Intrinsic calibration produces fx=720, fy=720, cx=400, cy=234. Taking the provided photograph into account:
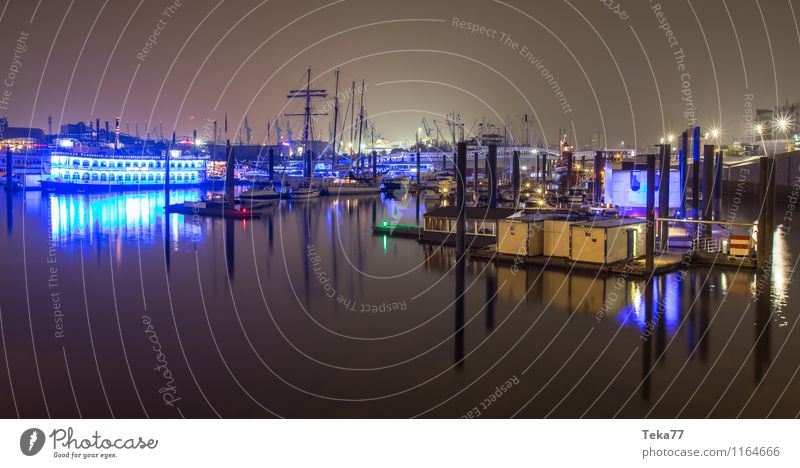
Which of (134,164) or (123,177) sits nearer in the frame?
(123,177)

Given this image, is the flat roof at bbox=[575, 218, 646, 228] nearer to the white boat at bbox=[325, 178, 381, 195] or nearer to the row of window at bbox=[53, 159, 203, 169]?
the white boat at bbox=[325, 178, 381, 195]

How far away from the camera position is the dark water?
6.00m

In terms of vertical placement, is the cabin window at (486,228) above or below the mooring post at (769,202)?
below

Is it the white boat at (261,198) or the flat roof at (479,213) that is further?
the white boat at (261,198)

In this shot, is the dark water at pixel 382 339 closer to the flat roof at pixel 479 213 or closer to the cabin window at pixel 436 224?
the flat roof at pixel 479 213

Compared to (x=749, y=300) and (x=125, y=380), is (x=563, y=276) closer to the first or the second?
(x=749, y=300)

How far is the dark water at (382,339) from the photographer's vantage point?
6.00 m

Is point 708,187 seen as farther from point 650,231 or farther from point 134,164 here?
point 134,164

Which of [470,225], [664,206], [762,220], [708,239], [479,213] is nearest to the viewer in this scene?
[762,220]

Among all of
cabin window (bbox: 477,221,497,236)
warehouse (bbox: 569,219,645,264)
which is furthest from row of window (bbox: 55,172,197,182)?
warehouse (bbox: 569,219,645,264)

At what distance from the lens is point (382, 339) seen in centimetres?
816

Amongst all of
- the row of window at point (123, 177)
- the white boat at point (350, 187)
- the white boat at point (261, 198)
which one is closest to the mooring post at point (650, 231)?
the white boat at point (261, 198)

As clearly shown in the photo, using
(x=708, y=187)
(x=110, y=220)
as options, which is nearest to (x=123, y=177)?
(x=110, y=220)

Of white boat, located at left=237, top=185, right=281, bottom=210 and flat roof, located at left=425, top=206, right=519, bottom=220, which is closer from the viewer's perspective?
flat roof, located at left=425, top=206, right=519, bottom=220
